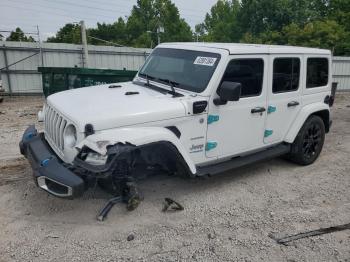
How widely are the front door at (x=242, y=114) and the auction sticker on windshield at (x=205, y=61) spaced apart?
0.69ft

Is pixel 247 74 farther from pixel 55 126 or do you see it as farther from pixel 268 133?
pixel 55 126

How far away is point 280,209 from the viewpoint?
14.1 feet

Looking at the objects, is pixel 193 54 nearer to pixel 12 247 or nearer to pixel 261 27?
pixel 12 247

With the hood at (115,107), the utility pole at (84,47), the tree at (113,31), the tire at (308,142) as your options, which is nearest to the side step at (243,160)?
the tire at (308,142)

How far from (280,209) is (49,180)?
9.01 feet

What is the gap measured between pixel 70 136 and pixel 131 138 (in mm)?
708

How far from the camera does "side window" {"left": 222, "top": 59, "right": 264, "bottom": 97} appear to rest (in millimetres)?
4406

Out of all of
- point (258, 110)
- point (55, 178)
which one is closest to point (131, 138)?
point (55, 178)

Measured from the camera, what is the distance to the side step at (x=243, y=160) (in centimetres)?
429

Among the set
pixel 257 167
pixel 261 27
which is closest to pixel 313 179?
pixel 257 167

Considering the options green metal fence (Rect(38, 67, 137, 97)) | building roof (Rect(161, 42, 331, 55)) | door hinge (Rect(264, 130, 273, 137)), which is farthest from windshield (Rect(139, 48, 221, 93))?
green metal fence (Rect(38, 67, 137, 97))

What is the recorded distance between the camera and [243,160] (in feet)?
15.7

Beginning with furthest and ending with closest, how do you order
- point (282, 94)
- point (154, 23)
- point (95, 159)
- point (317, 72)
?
point (154, 23), point (317, 72), point (282, 94), point (95, 159)

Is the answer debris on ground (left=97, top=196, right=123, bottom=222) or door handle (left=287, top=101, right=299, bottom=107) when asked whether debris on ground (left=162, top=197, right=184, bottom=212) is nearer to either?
debris on ground (left=97, top=196, right=123, bottom=222)
